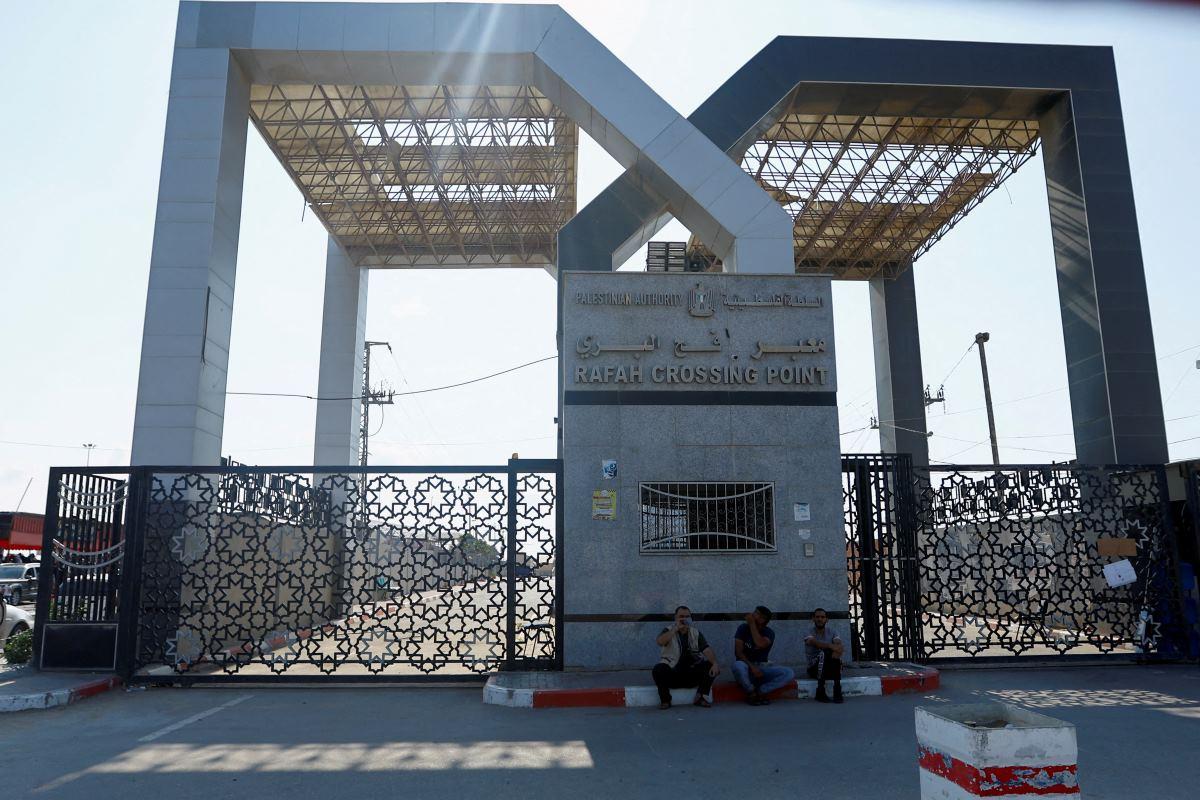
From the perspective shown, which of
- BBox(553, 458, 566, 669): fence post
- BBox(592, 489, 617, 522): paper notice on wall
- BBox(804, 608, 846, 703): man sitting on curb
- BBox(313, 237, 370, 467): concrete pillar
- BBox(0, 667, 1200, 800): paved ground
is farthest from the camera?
BBox(313, 237, 370, 467): concrete pillar

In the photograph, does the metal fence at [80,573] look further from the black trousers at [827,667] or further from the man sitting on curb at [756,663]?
the black trousers at [827,667]

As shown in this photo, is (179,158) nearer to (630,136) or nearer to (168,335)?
(168,335)

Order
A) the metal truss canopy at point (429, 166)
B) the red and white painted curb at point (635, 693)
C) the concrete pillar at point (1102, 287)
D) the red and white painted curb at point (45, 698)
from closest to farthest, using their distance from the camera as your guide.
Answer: the red and white painted curb at point (45, 698)
the red and white painted curb at point (635, 693)
the concrete pillar at point (1102, 287)
the metal truss canopy at point (429, 166)

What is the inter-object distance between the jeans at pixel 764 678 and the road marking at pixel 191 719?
5409 mm

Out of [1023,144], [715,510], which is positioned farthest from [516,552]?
[1023,144]

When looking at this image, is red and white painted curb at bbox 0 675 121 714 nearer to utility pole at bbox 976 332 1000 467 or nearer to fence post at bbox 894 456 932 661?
fence post at bbox 894 456 932 661

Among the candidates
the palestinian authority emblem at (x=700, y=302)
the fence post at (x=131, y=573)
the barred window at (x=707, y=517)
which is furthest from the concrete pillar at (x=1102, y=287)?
the fence post at (x=131, y=573)

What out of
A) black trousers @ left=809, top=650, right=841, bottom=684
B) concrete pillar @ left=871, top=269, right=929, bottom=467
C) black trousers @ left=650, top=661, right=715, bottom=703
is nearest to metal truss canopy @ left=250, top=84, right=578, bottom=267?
concrete pillar @ left=871, top=269, right=929, bottom=467

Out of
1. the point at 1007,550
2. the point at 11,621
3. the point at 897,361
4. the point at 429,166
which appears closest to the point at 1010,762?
the point at 1007,550

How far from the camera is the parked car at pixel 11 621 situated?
15891mm

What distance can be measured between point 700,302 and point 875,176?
39.5ft

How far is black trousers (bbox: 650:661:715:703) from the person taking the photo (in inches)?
357

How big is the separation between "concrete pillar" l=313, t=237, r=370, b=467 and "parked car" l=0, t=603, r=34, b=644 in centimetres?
805

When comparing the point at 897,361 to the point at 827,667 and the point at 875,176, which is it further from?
the point at 827,667
